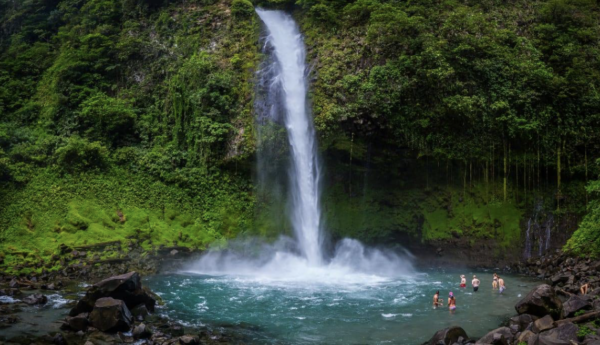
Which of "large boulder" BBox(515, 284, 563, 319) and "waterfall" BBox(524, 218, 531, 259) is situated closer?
"large boulder" BBox(515, 284, 563, 319)

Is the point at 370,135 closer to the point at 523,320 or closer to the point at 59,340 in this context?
the point at 523,320

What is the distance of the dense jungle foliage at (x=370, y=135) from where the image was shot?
23.6m

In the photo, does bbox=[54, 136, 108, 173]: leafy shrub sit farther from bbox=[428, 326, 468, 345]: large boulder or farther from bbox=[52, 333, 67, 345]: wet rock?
bbox=[428, 326, 468, 345]: large boulder

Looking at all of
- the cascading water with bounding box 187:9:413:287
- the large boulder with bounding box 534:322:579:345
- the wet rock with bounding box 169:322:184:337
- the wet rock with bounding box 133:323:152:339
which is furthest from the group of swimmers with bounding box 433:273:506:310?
the wet rock with bounding box 133:323:152:339

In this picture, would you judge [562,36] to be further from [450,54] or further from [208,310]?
[208,310]

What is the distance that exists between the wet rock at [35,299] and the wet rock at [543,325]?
47.5ft

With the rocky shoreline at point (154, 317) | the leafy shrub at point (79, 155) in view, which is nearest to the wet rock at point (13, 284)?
the rocky shoreline at point (154, 317)

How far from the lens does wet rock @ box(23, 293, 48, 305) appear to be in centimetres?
1431

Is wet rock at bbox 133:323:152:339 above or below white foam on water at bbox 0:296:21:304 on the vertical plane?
below

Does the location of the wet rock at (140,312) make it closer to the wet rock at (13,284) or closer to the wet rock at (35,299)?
the wet rock at (35,299)

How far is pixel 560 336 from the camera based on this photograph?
30.9 feet

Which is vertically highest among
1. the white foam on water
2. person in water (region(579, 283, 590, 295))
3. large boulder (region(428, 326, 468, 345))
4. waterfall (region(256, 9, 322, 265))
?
waterfall (region(256, 9, 322, 265))

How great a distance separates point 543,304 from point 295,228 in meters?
14.2

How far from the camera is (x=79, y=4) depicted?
3631 centimetres
